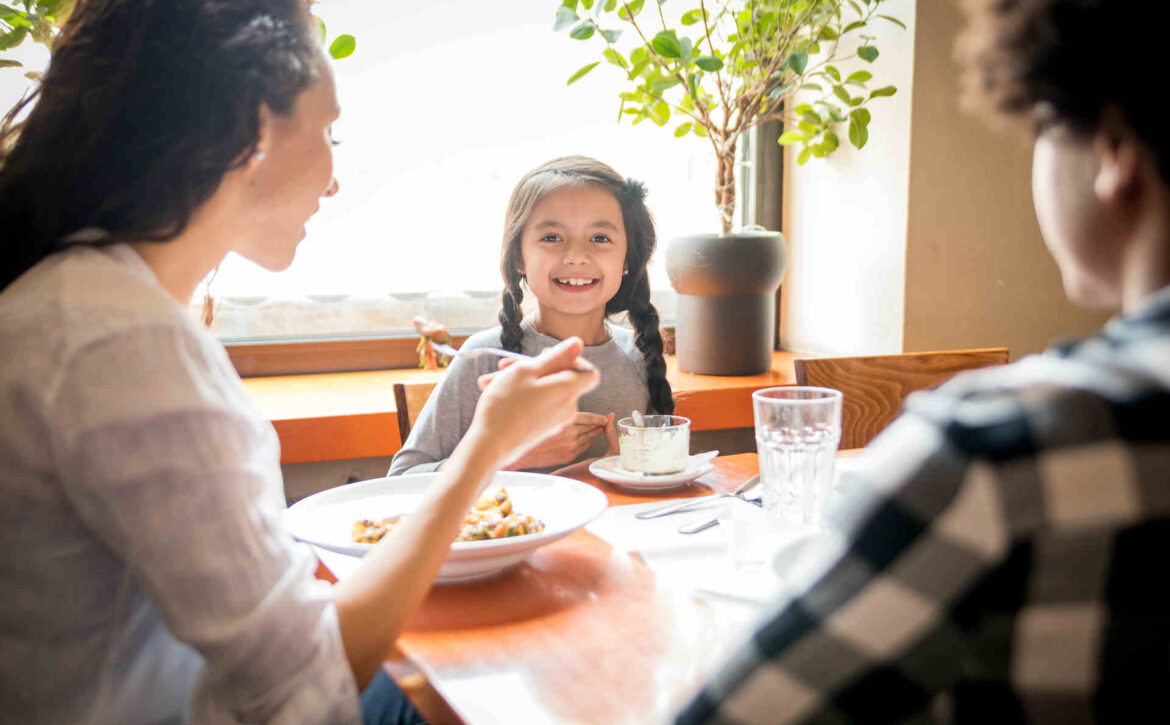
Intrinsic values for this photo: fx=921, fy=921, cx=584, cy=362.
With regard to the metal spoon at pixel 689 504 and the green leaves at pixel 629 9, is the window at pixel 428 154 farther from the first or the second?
the metal spoon at pixel 689 504

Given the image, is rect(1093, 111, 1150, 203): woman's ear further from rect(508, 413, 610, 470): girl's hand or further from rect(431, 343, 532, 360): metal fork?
rect(508, 413, 610, 470): girl's hand

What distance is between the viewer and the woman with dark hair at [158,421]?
2.13ft

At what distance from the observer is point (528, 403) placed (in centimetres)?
93

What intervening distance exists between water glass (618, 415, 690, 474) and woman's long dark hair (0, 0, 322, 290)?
2.17 ft

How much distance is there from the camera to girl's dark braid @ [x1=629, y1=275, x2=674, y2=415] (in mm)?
1873

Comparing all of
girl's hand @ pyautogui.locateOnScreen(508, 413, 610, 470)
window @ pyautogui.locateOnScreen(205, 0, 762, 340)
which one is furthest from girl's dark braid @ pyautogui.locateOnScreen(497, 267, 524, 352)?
window @ pyautogui.locateOnScreen(205, 0, 762, 340)

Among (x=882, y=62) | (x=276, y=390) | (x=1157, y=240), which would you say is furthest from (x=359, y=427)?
(x=1157, y=240)

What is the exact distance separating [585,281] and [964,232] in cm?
105

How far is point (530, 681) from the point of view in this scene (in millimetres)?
701

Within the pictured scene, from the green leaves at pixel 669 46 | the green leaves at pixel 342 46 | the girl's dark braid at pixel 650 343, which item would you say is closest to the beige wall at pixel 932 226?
the green leaves at pixel 669 46

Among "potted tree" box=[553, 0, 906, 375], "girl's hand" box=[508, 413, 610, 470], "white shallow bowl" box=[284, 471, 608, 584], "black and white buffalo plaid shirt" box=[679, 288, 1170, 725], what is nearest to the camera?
"black and white buffalo plaid shirt" box=[679, 288, 1170, 725]

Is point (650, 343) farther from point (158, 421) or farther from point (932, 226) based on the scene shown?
point (158, 421)

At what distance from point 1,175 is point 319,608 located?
1.59 feet

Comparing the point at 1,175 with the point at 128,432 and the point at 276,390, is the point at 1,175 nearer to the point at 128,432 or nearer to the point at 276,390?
the point at 128,432
